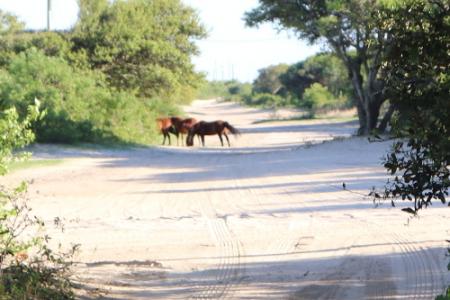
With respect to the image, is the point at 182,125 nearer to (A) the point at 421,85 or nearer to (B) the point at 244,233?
(B) the point at 244,233

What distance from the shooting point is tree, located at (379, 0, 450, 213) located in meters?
7.49

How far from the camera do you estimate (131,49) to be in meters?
43.0

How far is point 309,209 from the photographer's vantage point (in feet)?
55.4

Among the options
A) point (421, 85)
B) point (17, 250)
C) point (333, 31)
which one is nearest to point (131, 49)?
point (333, 31)

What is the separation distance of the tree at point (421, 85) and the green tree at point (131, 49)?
35157mm

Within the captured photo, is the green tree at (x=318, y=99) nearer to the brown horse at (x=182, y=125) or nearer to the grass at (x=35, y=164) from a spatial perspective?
the brown horse at (x=182, y=125)

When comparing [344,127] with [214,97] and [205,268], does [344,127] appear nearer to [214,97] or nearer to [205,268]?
[205,268]

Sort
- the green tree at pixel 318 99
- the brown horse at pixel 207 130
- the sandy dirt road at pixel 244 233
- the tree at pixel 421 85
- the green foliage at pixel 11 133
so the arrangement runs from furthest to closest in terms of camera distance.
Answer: the green tree at pixel 318 99 → the brown horse at pixel 207 130 → the sandy dirt road at pixel 244 233 → the green foliage at pixel 11 133 → the tree at pixel 421 85

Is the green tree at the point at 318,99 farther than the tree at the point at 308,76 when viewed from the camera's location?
No

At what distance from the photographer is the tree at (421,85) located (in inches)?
295

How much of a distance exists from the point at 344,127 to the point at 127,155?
2543 cm

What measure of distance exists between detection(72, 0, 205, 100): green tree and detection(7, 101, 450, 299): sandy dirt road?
16635mm

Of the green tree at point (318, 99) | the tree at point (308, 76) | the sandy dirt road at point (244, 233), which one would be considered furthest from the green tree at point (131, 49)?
the tree at point (308, 76)

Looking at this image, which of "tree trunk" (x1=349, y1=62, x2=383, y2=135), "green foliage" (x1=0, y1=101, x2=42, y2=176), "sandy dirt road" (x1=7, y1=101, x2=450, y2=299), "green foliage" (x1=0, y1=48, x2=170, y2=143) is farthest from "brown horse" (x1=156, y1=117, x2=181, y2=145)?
"green foliage" (x1=0, y1=101, x2=42, y2=176)
